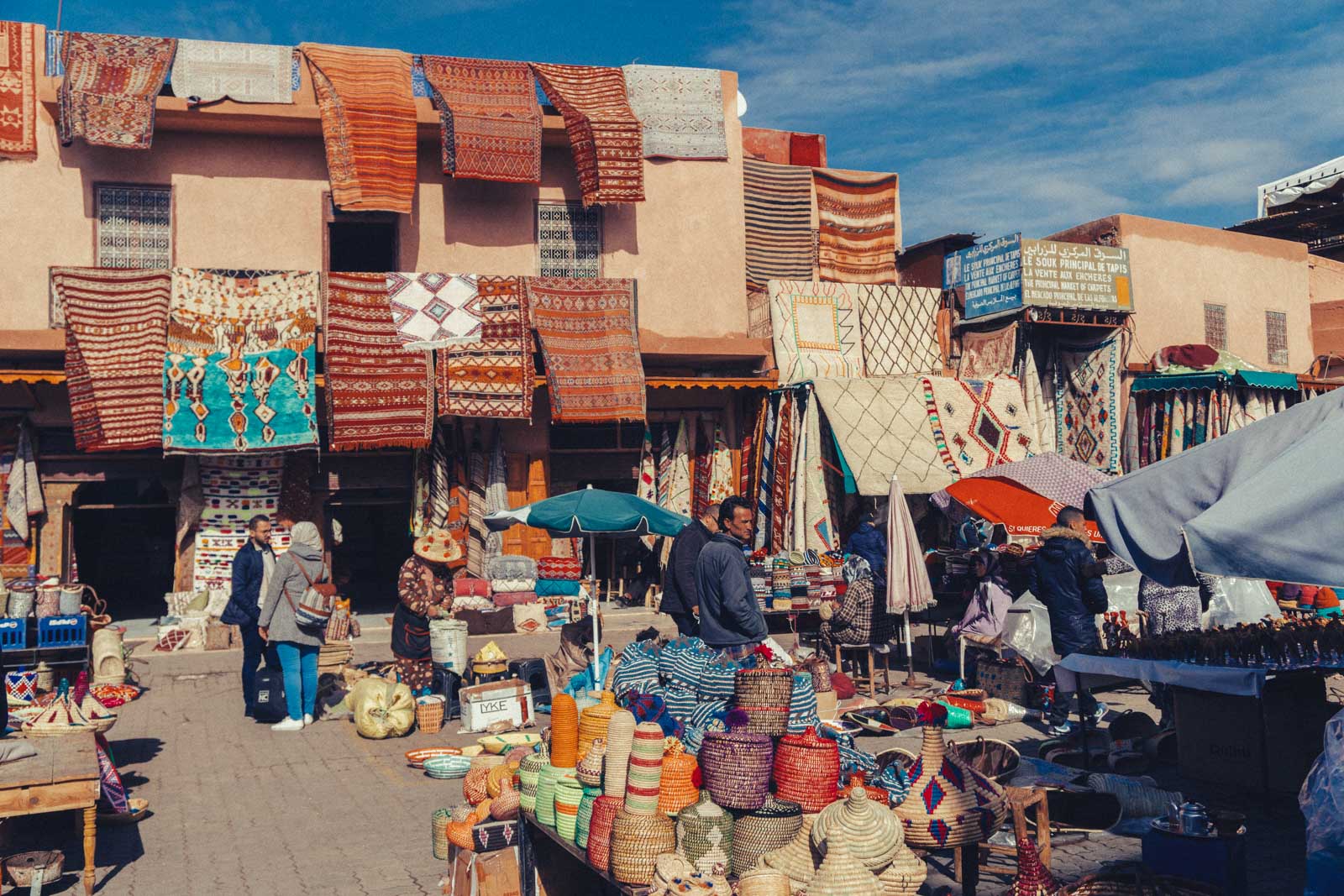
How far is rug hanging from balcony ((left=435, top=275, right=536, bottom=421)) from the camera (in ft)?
48.5

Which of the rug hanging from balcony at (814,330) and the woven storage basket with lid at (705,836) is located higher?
the rug hanging from balcony at (814,330)

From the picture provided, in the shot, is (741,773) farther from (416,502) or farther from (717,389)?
(717,389)

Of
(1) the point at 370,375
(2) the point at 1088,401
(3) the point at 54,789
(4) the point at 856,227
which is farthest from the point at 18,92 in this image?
(2) the point at 1088,401

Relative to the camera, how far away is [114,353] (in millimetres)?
13625

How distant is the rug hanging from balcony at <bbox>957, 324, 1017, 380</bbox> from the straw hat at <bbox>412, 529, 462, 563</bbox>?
9582mm

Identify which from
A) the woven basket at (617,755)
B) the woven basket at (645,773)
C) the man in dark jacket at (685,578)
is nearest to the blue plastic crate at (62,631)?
the man in dark jacket at (685,578)

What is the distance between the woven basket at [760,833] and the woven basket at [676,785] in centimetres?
26

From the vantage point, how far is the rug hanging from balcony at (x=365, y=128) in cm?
1476

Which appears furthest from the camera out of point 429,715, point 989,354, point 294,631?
point 989,354

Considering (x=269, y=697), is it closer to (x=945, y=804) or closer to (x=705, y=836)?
(x=705, y=836)

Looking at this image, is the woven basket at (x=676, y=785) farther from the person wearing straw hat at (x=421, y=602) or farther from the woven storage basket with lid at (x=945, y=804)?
the person wearing straw hat at (x=421, y=602)

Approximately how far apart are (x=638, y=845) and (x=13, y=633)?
17.5 ft

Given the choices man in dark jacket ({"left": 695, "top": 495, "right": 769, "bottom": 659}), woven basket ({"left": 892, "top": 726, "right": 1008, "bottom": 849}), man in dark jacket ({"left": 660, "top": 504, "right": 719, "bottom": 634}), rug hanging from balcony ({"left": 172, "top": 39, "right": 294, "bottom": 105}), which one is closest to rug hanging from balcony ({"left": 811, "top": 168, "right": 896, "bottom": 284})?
rug hanging from balcony ({"left": 172, "top": 39, "right": 294, "bottom": 105})

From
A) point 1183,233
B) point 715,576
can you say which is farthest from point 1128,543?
point 1183,233
